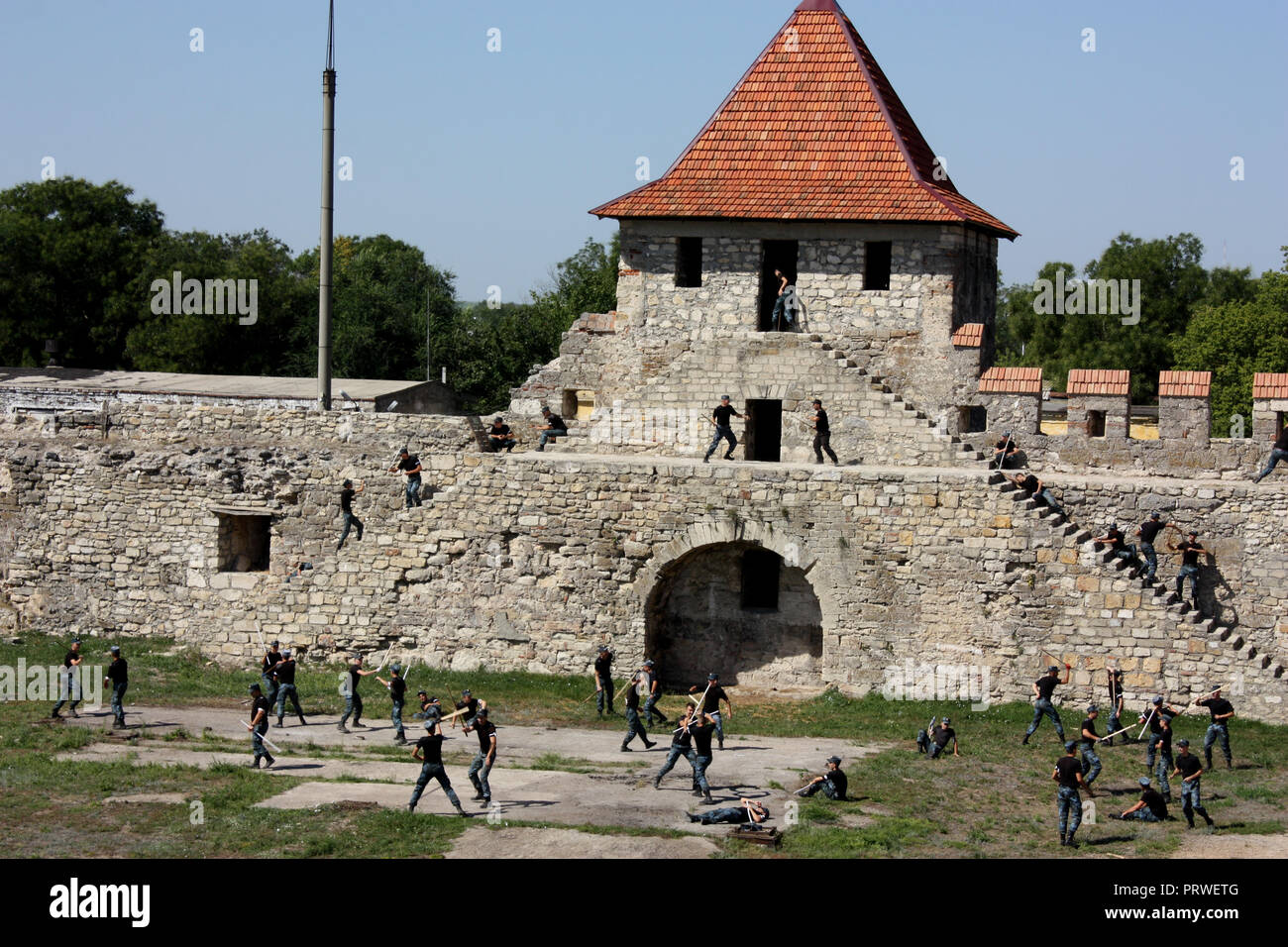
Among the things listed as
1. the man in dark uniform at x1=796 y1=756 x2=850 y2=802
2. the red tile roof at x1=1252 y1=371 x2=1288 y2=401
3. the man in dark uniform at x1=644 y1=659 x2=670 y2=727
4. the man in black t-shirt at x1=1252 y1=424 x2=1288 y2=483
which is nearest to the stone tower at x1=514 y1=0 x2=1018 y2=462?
the red tile roof at x1=1252 y1=371 x2=1288 y2=401

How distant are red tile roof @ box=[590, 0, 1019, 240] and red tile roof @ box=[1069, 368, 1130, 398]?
3549mm

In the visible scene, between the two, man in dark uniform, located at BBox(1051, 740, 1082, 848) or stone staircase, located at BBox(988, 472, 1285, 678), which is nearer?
man in dark uniform, located at BBox(1051, 740, 1082, 848)

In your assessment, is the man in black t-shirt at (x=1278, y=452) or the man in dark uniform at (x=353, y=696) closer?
the man in dark uniform at (x=353, y=696)

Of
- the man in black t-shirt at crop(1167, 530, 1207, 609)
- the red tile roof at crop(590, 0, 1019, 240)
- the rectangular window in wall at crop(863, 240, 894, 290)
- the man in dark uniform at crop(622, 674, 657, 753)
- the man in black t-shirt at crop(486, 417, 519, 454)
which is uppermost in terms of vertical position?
the red tile roof at crop(590, 0, 1019, 240)

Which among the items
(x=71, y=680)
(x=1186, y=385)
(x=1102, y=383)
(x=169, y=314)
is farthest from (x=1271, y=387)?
(x=169, y=314)

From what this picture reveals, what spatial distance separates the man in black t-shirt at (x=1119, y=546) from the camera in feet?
78.8

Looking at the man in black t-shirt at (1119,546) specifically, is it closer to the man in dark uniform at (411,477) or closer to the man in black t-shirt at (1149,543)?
the man in black t-shirt at (1149,543)

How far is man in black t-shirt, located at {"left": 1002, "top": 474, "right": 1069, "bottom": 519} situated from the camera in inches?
961

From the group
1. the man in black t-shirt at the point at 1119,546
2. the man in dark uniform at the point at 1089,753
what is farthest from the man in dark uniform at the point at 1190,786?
the man in black t-shirt at the point at 1119,546

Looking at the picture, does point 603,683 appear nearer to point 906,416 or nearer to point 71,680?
point 906,416

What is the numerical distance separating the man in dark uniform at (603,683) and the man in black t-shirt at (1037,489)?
6.61 metres

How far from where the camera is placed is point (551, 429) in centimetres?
2875

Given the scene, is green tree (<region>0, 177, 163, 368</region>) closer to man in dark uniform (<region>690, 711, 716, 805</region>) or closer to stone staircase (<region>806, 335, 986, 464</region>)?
stone staircase (<region>806, 335, 986, 464</region>)
